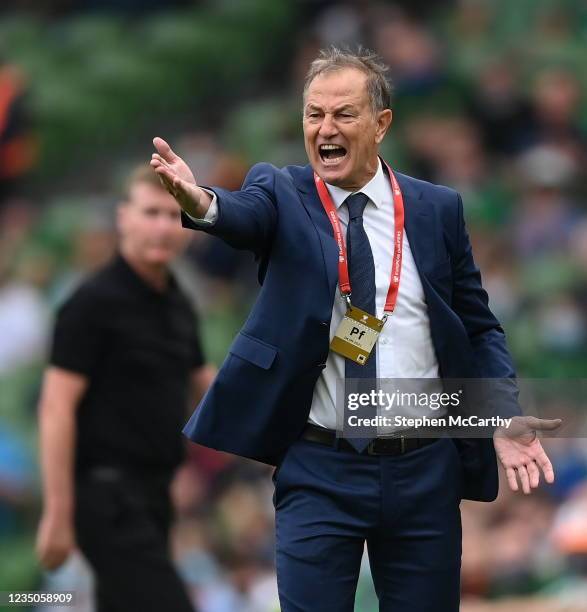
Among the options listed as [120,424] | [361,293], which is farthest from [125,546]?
[361,293]

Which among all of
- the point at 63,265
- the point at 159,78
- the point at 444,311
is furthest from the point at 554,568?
the point at 159,78

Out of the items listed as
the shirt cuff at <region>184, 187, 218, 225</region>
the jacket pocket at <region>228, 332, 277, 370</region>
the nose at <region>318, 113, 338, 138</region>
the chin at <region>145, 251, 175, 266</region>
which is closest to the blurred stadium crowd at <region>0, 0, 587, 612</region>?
the chin at <region>145, 251, 175, 266</region>

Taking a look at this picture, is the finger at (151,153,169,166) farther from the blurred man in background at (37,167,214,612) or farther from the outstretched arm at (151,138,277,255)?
the blurred man in background at (37,167,214,612)

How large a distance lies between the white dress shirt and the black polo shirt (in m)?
1.76

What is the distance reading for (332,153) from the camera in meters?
4.48

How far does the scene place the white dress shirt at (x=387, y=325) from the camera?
14.5 ft

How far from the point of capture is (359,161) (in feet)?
14.7

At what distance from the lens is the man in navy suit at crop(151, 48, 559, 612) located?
14.3 feet

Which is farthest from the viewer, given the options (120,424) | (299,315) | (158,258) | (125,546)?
(158,258)

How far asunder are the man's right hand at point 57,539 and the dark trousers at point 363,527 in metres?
1.77

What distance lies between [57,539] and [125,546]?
0.30 meters

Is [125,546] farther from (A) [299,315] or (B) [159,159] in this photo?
(B) [159,159]

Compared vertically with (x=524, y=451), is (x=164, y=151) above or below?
above

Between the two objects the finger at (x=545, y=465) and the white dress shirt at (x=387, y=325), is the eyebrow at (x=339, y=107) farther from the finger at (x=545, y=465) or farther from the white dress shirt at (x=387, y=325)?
the finger at (x=545, y=465)
